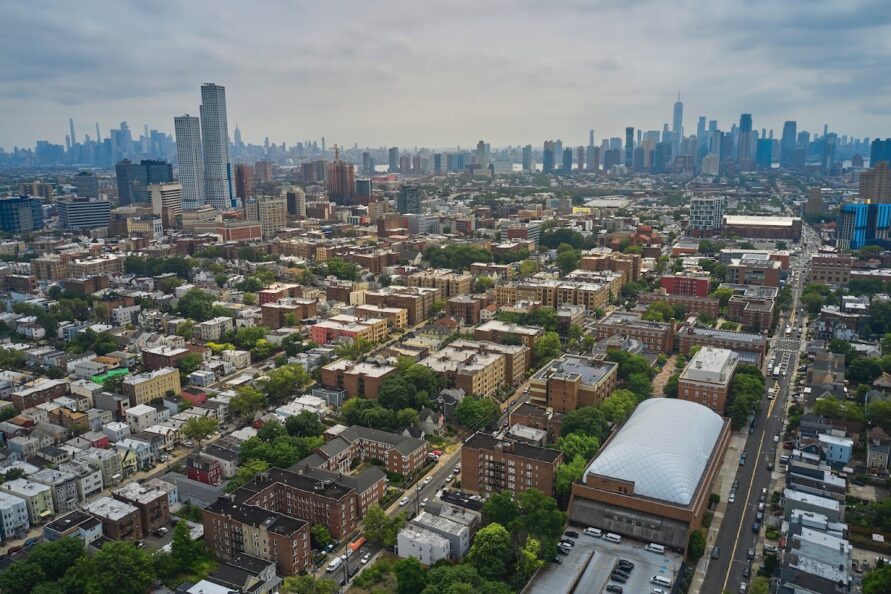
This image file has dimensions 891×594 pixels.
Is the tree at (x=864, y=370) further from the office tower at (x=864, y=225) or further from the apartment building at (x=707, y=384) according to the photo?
the office tower at (x=864, y=225)

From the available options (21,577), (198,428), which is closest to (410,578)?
(21,577)

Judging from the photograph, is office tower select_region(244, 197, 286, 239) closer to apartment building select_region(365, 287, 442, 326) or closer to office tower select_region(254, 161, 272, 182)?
apartment building select_region(365, 287, 442, 326)

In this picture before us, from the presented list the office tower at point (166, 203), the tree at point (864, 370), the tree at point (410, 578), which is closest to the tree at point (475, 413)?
the tree at point (410, 578)

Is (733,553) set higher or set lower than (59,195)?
lower

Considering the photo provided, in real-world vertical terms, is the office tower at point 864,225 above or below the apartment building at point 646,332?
above

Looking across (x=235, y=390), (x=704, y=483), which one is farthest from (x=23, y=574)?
(x=704, y=483)

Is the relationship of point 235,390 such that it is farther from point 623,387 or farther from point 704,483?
point 704,483
